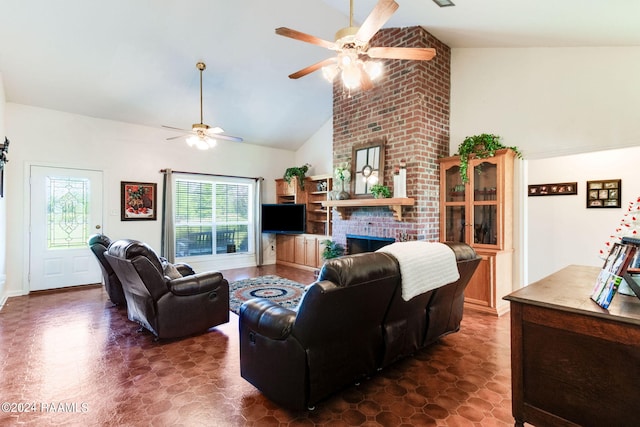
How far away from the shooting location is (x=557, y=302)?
1635 mm

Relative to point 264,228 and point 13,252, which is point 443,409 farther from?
point 13,252

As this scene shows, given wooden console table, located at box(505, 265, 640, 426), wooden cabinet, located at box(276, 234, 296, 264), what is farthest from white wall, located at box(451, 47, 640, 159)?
wooden cabinet, located at box(276, 234, 296, 264)

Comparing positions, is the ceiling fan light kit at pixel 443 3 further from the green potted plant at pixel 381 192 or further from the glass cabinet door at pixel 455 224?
the glass cabinet door at pixel 455 224

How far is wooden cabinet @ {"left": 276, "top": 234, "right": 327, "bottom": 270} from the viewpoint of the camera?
22.6 ft

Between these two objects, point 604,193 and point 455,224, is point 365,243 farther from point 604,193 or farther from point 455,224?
point 604,193

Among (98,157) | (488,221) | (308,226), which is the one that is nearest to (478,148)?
(488,221)

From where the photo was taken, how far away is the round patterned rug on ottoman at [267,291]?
4.55m

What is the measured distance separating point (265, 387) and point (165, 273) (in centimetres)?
184

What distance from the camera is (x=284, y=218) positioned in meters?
7.40

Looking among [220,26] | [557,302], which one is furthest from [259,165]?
[557,302]

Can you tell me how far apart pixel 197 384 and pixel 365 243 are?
3.25 m

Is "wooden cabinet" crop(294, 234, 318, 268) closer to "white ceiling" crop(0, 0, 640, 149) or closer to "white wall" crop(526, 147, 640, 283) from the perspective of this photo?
"white ceiling" crop(0, 0, 640, 149)

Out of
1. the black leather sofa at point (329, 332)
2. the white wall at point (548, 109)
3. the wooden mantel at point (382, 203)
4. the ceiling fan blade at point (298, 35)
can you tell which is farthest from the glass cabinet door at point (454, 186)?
the ceiling fan blade at point (298, 35)

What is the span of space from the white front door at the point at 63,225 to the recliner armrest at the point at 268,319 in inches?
192
